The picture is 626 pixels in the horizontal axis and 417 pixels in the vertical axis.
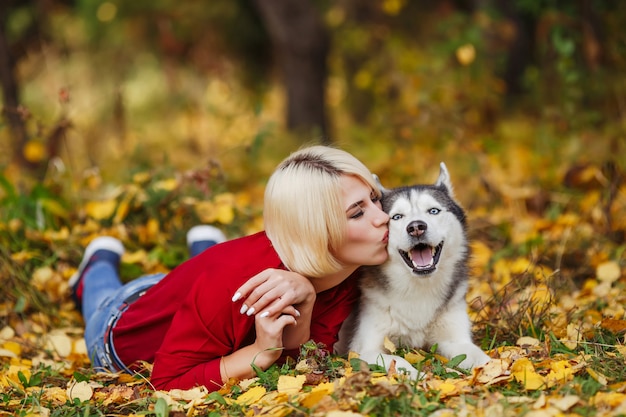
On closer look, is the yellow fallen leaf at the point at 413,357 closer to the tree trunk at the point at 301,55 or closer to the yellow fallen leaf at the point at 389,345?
the yellow fallen leaf at the point at 389,345

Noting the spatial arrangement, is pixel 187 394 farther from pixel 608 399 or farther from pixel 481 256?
pixel 481 256

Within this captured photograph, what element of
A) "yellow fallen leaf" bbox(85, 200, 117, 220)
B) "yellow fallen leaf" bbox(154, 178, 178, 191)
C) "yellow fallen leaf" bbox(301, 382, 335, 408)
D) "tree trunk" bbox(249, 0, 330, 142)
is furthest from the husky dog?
"tree trunk" bbox(249, 0, 330, 142)

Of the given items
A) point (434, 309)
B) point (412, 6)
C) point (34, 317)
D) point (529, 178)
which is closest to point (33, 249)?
point (34, 317)

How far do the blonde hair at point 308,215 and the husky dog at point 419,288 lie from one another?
291 mm

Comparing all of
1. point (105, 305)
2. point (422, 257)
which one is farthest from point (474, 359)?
point (105, 305)

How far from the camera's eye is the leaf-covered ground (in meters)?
2.80

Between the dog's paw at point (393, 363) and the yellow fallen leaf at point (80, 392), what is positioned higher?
the yellow fallen leaf at point (80, 392)

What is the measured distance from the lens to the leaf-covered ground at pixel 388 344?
2.80m

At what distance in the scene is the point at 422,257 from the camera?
333cm

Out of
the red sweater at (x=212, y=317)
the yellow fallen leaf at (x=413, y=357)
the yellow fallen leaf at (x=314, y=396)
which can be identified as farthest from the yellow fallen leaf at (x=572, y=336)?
the yellow fallen leaf at (x=314, y=396)

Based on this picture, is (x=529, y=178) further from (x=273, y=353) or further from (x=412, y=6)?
(x=412, y=6)

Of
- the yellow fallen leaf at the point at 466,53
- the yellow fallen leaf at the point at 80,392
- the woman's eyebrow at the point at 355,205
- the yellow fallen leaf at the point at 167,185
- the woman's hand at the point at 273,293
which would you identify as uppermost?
the yellow fallen leaf at the point at 466,53

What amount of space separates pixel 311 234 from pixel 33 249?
272 centimetres

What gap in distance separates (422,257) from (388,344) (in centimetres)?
42
